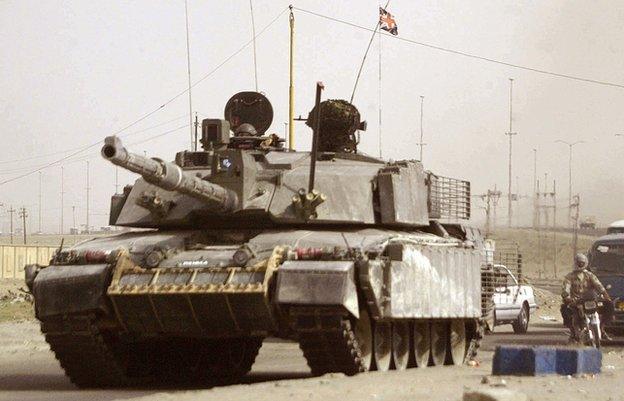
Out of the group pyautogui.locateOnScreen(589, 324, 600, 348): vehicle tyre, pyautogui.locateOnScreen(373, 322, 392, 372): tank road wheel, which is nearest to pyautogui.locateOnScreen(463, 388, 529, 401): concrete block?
pyautogui.locateOnScreen(373, 322, 392, 372): tank road wheel

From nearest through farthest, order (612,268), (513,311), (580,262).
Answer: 1. (580,262)
2. (612,268)
3. (513,311)

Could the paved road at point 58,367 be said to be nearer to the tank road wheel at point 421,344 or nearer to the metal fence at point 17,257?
the tank road wheel at point 421,344

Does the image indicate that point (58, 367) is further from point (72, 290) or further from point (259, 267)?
point (259, 267)

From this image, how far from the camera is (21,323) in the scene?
3628 cm

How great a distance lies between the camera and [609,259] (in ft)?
99.0

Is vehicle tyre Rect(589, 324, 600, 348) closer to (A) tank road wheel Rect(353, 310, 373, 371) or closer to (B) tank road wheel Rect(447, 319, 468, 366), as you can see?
(B) tank road wheel Rect(447, 319, 468, 366)

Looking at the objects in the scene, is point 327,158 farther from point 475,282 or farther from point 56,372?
point 56,372

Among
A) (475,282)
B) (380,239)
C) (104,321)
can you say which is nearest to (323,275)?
(380,239)

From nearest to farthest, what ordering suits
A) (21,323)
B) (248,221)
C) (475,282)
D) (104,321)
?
(104,321), (248,221), (475,282), (21,323)

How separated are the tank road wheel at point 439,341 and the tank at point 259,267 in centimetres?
3

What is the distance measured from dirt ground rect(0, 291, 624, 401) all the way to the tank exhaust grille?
2.41 m

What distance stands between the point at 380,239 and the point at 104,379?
4.07 metres

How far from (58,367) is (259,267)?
6.94 meters

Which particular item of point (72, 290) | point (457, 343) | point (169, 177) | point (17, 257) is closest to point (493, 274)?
point (457, 343)
